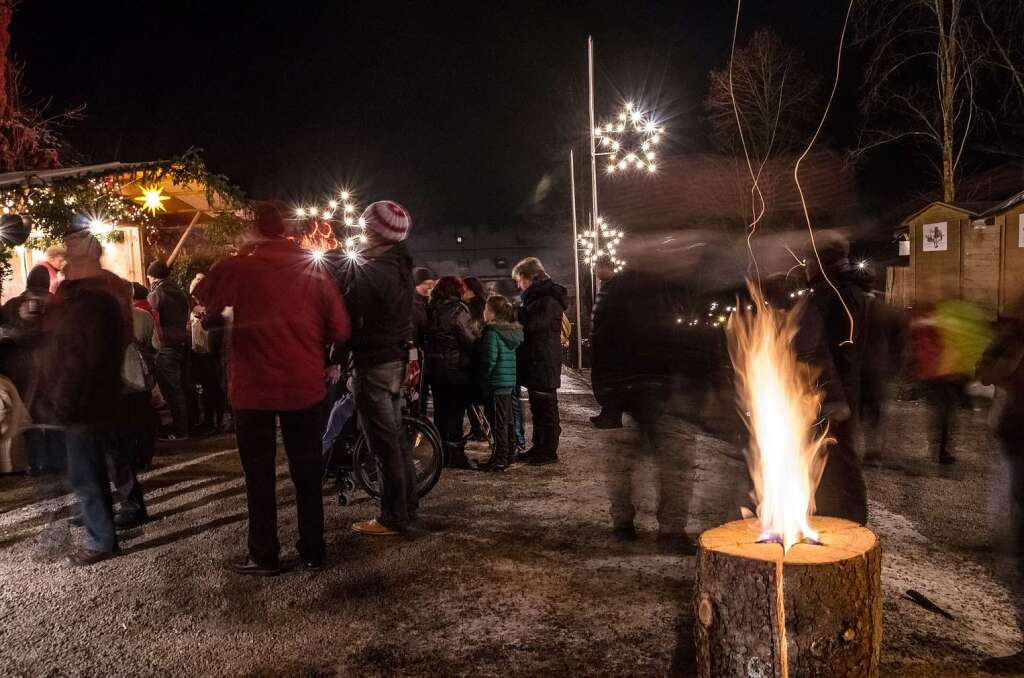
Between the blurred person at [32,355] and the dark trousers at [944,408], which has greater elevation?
the blurred person at [32,355]

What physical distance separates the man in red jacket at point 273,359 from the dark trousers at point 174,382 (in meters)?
5.03

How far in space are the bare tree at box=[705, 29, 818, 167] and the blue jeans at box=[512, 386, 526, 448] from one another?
25369mm

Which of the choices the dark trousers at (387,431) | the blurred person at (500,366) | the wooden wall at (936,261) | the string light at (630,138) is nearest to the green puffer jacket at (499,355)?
the blurred person at (500,366)

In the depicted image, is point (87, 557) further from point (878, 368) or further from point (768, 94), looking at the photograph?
point (768, 94)

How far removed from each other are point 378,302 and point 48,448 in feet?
7.94

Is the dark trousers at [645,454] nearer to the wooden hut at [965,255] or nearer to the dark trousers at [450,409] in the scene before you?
the dark trousers at [450,409]

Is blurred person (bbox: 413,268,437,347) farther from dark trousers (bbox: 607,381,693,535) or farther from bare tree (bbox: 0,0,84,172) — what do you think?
bare tree (bbox: 0,0,84,172)

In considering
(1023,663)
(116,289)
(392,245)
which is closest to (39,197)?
(116,289)

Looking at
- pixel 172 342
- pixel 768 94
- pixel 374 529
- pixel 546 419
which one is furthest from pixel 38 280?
pixel 768 94

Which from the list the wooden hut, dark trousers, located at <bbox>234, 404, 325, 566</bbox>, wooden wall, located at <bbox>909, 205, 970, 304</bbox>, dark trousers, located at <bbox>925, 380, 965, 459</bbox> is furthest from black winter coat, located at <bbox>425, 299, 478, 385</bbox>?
wooden wall, located at <bbox>909, 205, 970, 304</bbox>

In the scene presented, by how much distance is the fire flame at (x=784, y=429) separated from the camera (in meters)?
3.65

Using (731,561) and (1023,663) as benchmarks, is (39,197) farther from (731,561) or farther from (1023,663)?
(1023,663)

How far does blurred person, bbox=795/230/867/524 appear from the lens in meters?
5.06

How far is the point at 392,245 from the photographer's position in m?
5.27
